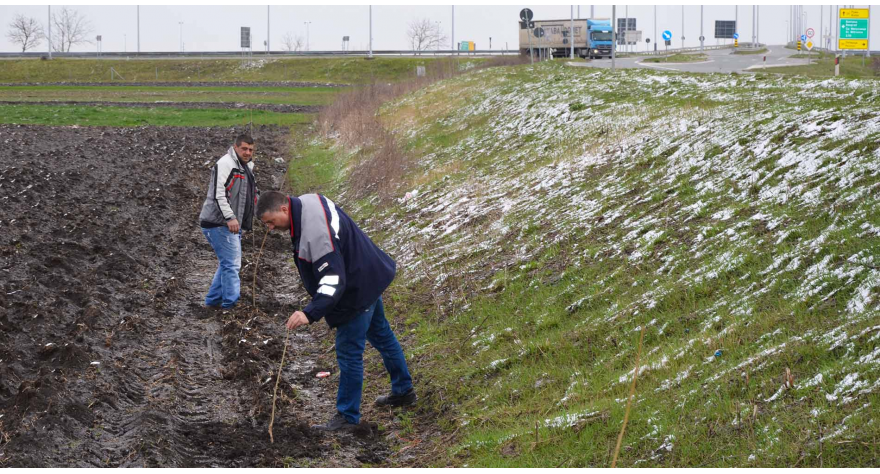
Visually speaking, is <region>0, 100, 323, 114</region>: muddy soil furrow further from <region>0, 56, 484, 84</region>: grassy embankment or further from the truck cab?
<region>0, 56, 484, 84</region>: grassy embankment

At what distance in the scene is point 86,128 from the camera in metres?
29.2

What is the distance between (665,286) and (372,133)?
624 inches

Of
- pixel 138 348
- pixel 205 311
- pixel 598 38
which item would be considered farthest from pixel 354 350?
pixel 598 38

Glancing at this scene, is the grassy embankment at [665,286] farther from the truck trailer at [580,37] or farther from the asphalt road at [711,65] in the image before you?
the truck trailer at [580,37]

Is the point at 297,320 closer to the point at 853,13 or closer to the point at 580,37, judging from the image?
the point at 853,13

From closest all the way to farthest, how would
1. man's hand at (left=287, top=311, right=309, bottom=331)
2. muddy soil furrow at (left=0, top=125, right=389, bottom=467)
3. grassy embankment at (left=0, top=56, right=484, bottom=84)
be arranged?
man's hand at (left=287, top=311, right=309, bottom=331) < muddy soil furrow at (left=0, top=125, right=389, bottom=467) < grassy embankment at (left=0, top=56, right=484, bottom=84)

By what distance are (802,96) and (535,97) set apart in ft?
26.3

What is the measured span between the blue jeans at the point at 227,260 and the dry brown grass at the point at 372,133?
5.76m

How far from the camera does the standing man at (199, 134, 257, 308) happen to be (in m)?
9.02

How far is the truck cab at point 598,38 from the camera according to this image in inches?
2082

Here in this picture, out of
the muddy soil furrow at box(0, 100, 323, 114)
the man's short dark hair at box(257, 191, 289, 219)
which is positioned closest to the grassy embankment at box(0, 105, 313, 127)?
the muddy soil furrow at box(0, 100, 323, 114)

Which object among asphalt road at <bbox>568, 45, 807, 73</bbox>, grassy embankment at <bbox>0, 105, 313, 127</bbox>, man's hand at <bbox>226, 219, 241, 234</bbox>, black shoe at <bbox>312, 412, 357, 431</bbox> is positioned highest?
asphalt road at <bbox>568, 45, 807, 73</bbox>

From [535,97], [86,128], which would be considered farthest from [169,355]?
[86,128]

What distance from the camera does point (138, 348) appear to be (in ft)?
26.0
